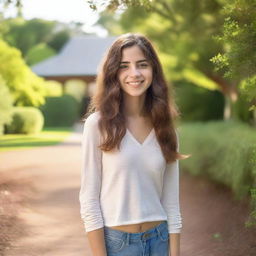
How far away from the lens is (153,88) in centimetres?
217

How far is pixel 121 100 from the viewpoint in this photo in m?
2.11

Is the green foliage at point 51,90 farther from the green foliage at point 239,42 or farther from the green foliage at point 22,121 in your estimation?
the green foliage at point 239,42

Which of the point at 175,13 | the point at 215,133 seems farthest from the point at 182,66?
the point at 215,133

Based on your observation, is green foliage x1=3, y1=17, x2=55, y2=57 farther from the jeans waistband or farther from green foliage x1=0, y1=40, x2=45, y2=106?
the jeans waistband

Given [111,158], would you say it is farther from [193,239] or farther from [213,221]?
[213,221]

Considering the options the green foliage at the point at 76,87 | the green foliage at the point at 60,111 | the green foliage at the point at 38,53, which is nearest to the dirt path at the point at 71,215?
the green foliage at the point at 60,111

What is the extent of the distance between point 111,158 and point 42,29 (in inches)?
651

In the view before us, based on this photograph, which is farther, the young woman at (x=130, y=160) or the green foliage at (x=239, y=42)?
the green foliage at (x=239, y=42)

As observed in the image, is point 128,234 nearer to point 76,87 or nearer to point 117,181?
point 117,181

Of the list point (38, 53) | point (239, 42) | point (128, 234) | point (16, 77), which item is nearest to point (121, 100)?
point (128, 234)

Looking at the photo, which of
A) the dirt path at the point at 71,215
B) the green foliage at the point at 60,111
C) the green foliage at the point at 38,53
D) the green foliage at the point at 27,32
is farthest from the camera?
the green foliage at the point at 38,53

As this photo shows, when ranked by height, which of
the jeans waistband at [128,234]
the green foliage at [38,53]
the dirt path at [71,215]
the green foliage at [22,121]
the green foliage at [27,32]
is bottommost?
the dirt path at [71,215]

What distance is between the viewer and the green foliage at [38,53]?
1646 cm

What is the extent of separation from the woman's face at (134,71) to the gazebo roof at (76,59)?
64.2 feet
